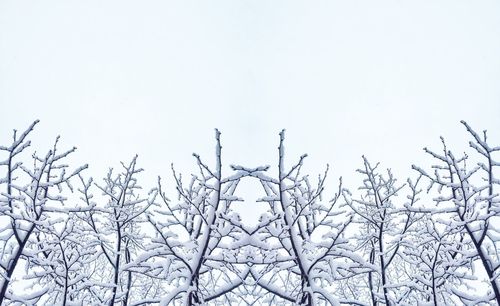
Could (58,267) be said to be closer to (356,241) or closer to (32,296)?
(32,296)

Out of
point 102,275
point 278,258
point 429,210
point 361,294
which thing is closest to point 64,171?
point 278,258

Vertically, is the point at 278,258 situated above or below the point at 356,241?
below

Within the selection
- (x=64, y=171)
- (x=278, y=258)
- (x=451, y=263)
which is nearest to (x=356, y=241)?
(x=451, y=263)

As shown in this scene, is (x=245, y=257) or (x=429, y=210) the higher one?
(x=429, y=210)

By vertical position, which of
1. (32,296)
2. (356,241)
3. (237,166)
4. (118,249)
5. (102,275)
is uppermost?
(102,275)

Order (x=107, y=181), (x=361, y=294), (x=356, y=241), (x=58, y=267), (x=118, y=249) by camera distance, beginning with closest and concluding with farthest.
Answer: (x=58, y=267)
(x=118, y=249)
(x=107, y=181)
(x=356, y=241)
(x=361, y=294)

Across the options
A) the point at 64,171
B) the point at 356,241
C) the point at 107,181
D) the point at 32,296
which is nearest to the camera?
the point at 32,296

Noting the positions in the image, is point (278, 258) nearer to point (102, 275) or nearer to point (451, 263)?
point (451, 263)

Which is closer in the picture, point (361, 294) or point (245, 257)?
point (245, 257)

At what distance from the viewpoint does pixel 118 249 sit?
884cm

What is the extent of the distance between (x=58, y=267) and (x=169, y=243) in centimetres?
293

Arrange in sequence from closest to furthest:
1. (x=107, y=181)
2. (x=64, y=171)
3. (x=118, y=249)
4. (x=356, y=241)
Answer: (x=64, y=171) < (x=118, y=249) < (x=107, y=181) < (x=356, y=241)

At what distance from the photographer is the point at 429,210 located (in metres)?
6.57

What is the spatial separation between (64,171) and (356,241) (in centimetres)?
671
